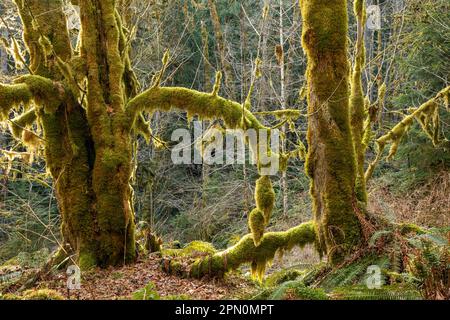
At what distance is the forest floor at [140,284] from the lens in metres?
6.34

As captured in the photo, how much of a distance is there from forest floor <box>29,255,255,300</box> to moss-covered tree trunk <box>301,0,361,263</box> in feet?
5.66

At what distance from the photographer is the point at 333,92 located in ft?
A: 21.6

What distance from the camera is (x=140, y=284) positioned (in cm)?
692

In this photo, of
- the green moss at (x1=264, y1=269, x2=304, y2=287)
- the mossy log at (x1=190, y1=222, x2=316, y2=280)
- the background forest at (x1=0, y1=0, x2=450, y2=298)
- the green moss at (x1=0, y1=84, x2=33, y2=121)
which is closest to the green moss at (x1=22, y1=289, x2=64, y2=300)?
the background forest at (x1=0, y1=0, x2=450, y2=298)

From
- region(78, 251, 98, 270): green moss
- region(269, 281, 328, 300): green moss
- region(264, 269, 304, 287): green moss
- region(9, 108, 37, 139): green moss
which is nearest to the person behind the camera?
region(269, 281, 328, 300): green moss

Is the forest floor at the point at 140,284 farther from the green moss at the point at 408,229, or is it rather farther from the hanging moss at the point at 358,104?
the hanging moss at the point at 358,104

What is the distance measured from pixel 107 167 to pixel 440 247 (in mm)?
5431

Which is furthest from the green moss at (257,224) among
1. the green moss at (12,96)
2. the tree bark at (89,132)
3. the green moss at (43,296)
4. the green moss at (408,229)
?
the green moss at (12,96)

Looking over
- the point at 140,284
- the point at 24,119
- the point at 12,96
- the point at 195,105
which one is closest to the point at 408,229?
the point at 195,105

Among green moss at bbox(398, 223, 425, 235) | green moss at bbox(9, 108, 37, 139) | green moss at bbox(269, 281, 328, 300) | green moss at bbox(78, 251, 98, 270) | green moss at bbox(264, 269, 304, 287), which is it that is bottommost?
green moss at bbox(264, 269, 304, 287)

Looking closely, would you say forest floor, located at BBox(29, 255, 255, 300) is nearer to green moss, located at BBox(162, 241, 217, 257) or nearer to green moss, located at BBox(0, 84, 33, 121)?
green moss, located at BBox(162, 241, 217, 257)

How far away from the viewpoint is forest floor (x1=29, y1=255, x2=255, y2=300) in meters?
6.34
